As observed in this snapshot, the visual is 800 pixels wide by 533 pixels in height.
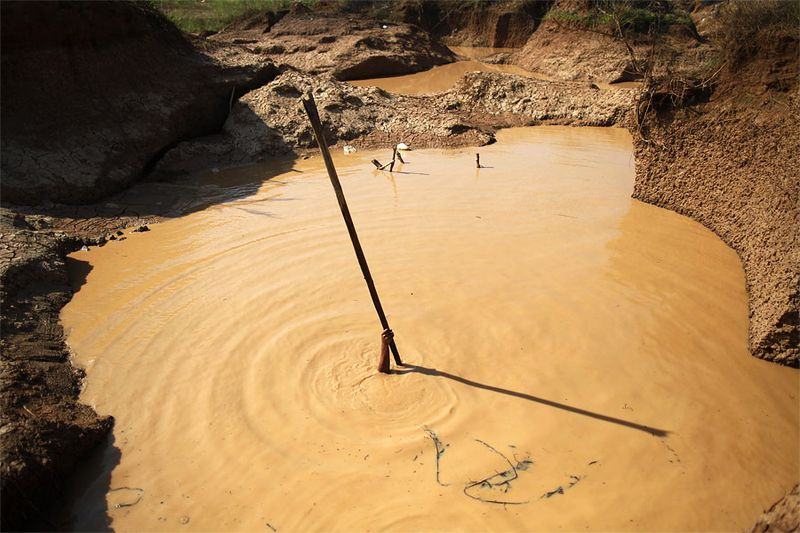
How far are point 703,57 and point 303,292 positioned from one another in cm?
1364

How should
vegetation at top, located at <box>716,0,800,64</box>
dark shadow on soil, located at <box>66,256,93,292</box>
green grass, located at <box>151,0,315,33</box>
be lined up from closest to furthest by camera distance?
1. dark shadow on soil, located at <box>66,256,93,292</box>
2. vegetation at top, located at <box>716,0,800,64</box>
3. green grass, located at <box>151,0,315,33</box>

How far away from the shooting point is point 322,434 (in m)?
3.20

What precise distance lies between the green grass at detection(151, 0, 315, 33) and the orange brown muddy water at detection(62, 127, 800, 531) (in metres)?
15.8

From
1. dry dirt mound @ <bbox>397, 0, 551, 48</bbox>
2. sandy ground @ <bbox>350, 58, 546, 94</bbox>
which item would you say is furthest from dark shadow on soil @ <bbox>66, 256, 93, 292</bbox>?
dry dirt mound @ <bbox>397, 0, 551, 48</bbox>

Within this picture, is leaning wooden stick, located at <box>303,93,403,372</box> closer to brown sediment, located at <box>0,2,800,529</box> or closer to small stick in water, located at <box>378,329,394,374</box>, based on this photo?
small stick in water, located at <box>378,329,394,374</box>

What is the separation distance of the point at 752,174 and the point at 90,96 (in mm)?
7993

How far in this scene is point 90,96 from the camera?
7.25 m

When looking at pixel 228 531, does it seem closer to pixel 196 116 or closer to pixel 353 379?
pixel 353 379

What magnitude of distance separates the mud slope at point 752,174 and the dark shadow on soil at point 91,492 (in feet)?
14.0

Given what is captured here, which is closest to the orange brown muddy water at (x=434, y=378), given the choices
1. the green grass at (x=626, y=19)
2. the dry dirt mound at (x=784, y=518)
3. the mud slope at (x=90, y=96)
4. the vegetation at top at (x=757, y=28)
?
the dry dirt mound at (x=784, y=518)

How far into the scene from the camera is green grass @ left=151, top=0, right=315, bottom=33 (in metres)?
19.0

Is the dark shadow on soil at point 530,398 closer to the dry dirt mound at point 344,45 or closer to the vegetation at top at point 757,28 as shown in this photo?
the vegetation at top at point 757,28

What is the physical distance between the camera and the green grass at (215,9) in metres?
19.0

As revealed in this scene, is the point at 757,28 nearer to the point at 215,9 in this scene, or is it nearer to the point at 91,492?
the point at 91,492
